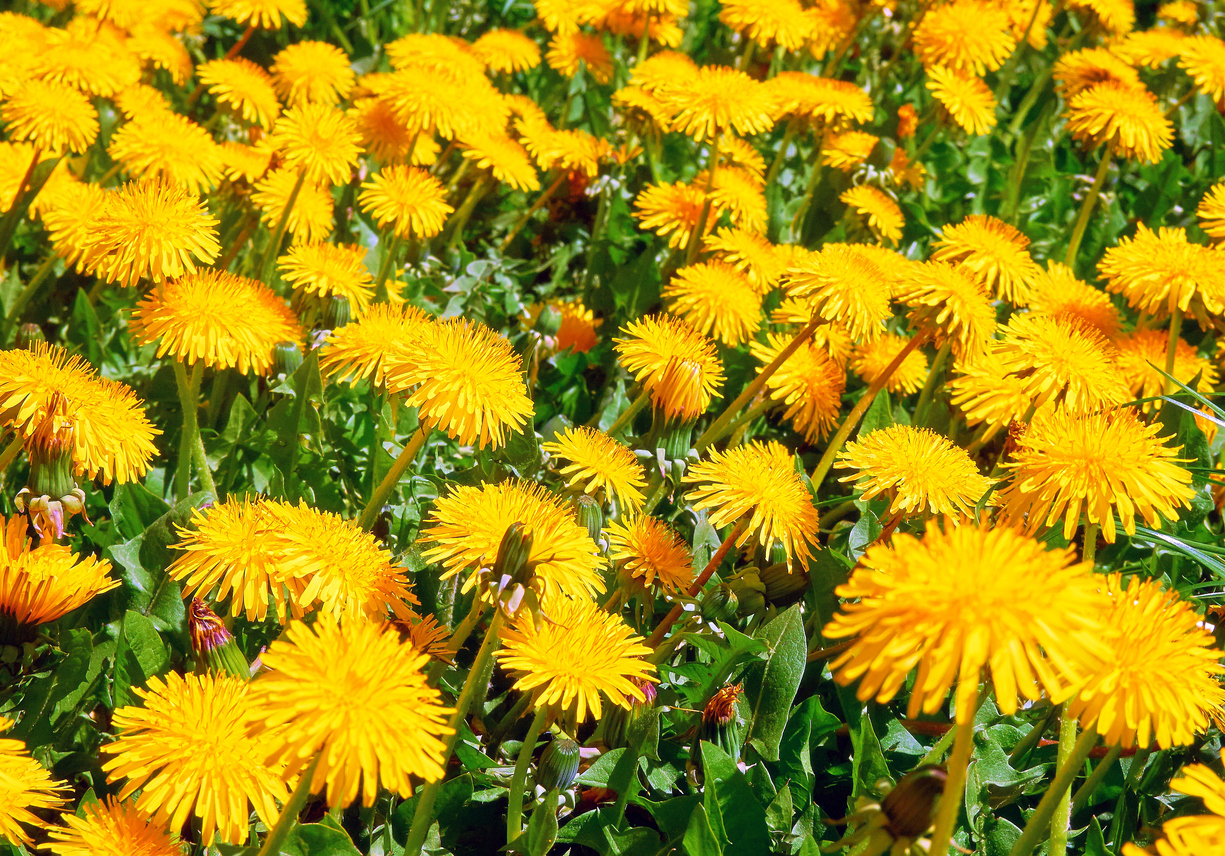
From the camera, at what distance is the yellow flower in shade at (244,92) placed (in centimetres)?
287

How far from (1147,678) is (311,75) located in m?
2.66

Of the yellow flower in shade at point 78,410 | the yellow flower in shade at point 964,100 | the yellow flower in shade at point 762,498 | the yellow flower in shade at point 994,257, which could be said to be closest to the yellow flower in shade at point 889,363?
the yellow flower in shade at point 994,257

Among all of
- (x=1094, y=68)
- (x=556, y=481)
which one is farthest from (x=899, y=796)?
(x=1094, y=68)

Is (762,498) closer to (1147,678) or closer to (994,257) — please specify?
(1147,678)

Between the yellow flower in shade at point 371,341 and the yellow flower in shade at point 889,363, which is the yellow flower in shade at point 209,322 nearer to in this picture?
the yellow flower in shade at point 371,341

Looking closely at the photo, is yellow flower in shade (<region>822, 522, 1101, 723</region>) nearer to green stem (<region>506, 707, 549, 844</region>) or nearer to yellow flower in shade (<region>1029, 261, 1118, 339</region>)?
green stem (<region>506, 707, 549, 844</region>)

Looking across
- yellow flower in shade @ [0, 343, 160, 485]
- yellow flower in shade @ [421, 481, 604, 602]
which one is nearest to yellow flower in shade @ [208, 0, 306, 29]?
yellow flower in shade @ [0, 343, 160, 485]

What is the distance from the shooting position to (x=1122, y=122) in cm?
278

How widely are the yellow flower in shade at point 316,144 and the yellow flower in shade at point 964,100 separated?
173 centimetres

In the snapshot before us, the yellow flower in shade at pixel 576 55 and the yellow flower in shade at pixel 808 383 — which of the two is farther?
the yellow flower in shade at pixel 576 55

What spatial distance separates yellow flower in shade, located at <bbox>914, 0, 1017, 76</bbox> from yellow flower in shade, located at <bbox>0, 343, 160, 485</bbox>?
8.64 feet

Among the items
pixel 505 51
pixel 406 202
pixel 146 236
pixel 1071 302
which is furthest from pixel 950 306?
pixel 505 51

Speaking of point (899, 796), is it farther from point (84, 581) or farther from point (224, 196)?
point (224, 196)

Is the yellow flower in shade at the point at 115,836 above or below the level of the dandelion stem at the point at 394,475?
below
